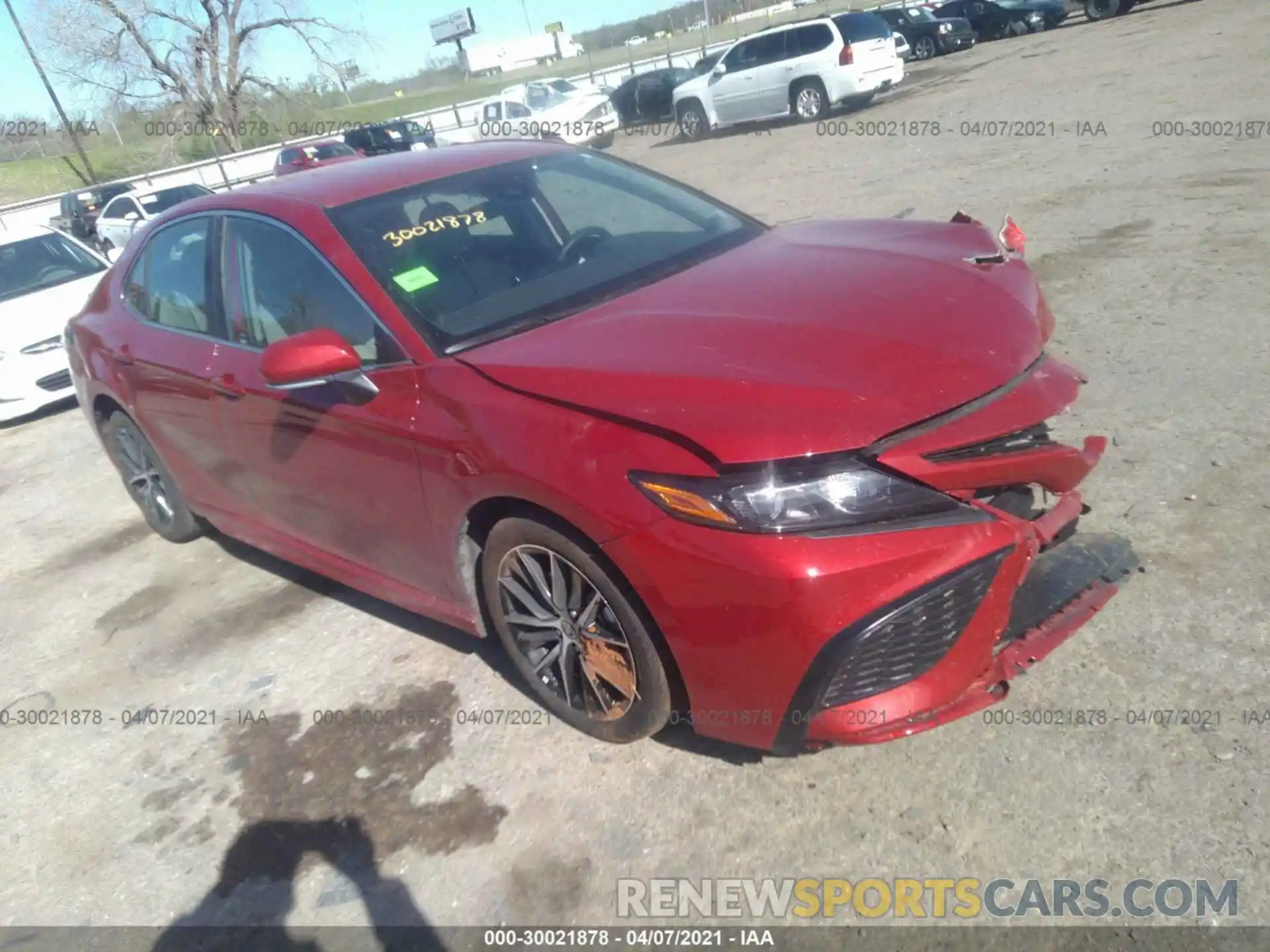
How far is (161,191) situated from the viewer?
18953 millimetres

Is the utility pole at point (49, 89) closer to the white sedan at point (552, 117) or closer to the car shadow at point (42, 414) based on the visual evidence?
the white sedan at point (552, 117)

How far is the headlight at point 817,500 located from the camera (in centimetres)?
235

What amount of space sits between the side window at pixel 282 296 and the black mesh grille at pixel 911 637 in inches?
65.1

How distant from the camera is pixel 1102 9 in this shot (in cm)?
2492

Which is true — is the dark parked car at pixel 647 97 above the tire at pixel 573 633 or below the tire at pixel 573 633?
below

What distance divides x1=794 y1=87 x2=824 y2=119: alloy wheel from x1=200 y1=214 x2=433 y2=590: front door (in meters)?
17.4

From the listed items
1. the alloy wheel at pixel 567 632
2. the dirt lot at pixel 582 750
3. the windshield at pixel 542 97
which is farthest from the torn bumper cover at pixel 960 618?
the windshield at pixel 542 97

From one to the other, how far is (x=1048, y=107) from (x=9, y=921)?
14461 mm

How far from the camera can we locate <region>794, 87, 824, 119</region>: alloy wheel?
63.0ft

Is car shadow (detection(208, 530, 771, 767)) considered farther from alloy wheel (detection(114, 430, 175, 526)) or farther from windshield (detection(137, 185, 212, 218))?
windshield (detection(137, 185, 212, 218))

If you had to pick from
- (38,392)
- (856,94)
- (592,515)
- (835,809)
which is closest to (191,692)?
(592,515)

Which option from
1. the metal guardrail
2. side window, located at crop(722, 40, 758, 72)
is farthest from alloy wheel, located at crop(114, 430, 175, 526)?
the metal guardrail

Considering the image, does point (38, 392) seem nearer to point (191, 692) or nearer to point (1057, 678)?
point (191, 692)

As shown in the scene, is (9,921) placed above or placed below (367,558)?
below
